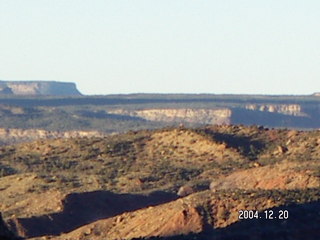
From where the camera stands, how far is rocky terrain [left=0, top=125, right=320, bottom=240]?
111 feet

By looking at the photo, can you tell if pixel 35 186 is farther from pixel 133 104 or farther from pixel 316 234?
pixel 133 104

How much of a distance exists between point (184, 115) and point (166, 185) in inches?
4355

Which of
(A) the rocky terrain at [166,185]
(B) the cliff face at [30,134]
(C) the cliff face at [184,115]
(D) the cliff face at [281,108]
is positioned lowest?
(B) the cliff face at [30,134]

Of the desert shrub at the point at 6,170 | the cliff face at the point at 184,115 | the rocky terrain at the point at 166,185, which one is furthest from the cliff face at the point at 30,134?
the desert shrub at the point at 6,170

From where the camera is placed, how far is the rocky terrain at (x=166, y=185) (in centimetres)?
3388

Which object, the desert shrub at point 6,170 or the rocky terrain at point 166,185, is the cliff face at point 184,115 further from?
the desert shrub at point 6,170

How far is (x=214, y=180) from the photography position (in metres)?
51.4

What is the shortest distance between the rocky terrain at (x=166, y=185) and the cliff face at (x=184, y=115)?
91380 millimetres

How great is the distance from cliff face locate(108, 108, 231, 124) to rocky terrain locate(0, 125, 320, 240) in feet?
300

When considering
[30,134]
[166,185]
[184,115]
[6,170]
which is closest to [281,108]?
[184,115]

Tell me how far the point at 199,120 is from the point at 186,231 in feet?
405

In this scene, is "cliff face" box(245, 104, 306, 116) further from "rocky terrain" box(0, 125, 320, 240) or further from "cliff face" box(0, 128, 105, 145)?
"rocky terrain" box(0, 125, 320, 240)

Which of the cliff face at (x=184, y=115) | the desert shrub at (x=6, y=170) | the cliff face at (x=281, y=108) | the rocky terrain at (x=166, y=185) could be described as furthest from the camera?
the cliff face at (x=281, y=108)

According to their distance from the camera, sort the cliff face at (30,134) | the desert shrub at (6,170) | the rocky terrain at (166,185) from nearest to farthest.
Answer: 1. the rocky terrain at (166,185)
2. the desert shrub at (6,170)
3. the cliff face at (30,134)
